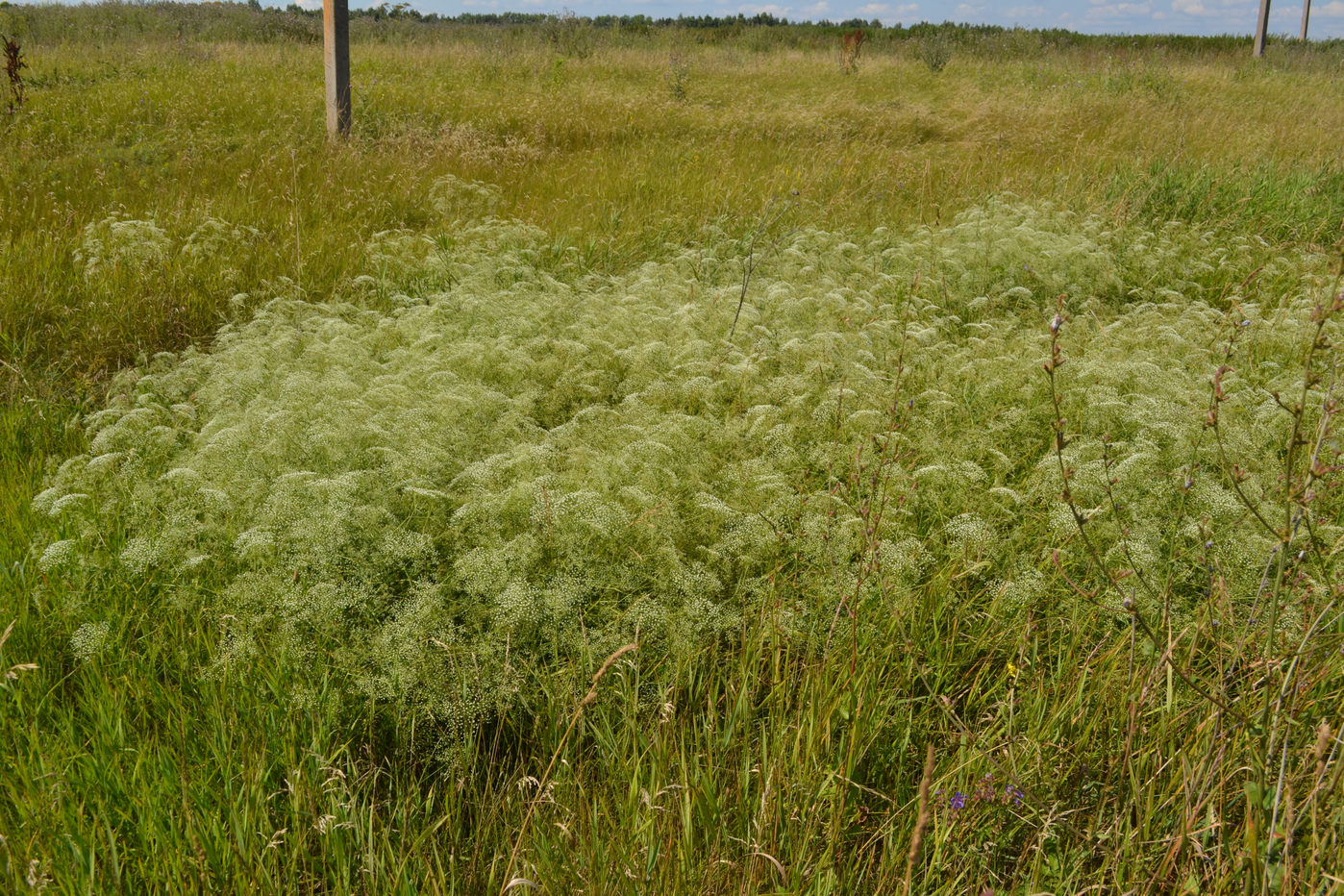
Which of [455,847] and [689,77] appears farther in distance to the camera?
[689,77]

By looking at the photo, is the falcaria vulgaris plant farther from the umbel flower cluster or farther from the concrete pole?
the concrete pole

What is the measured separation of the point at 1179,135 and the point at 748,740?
390 inches

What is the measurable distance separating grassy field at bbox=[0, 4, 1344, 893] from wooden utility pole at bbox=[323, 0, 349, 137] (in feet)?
6.41

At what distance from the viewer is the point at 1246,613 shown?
2459 millimetres

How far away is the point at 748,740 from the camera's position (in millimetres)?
1993

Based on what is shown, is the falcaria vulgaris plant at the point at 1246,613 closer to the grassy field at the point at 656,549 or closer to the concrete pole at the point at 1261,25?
the grassy field at the point at 656,549

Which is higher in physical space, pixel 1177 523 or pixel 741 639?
pixel 1177 523

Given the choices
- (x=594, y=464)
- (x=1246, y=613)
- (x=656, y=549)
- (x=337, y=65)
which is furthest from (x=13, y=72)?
(x=1246, y=613)

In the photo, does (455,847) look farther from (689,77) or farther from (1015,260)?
(689,77)

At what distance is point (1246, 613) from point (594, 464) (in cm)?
200

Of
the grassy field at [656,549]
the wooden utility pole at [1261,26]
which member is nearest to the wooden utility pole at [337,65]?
the grassy field at [656,549]

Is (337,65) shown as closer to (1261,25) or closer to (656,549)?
(656,549)

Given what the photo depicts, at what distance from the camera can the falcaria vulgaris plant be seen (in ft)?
4.52

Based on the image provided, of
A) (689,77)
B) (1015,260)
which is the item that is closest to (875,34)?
(689,77)
